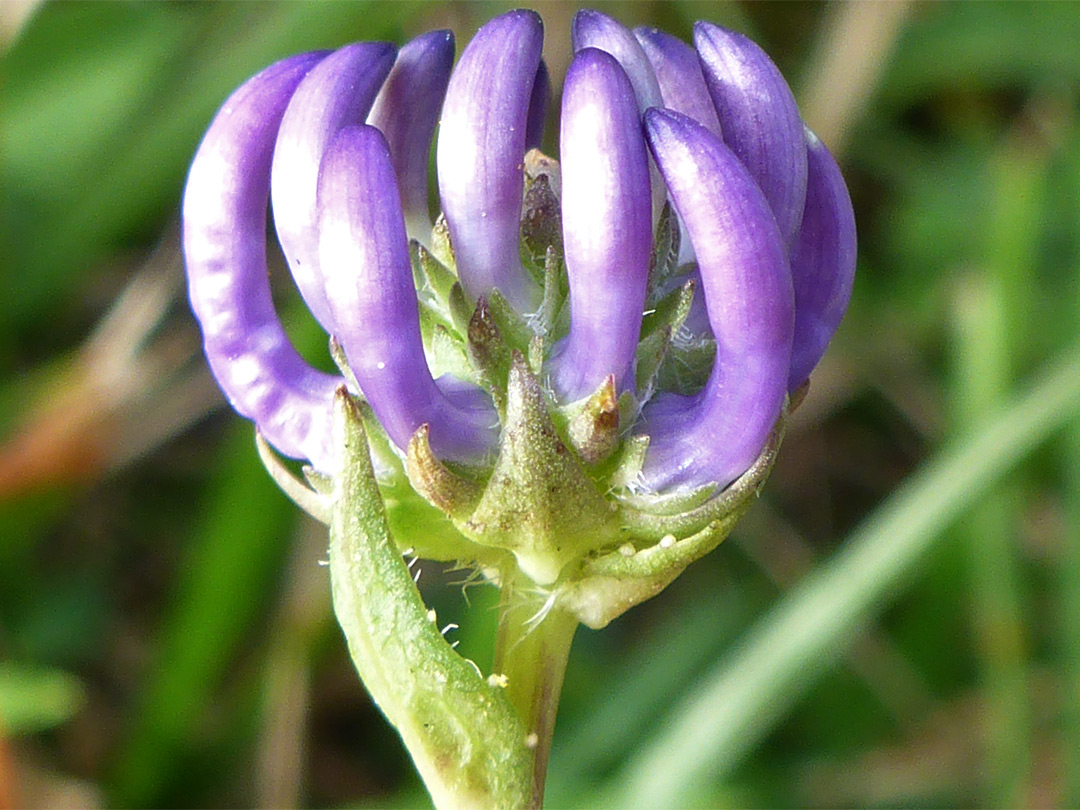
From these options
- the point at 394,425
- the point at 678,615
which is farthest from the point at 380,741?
the point at 394,425

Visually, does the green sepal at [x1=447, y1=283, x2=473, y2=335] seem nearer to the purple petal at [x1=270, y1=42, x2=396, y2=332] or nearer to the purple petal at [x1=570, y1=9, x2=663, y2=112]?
the purple petal at [x1=270, y1=42, x2=396, y2=332]

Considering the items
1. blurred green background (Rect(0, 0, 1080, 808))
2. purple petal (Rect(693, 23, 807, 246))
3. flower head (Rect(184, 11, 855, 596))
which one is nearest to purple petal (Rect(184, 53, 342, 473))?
flower head (Rect(184, 11, 855, 596))

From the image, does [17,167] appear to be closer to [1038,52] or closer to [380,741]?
[380,741]

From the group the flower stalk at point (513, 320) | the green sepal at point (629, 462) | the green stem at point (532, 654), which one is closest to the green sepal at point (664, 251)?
the flower stalk at point (513, 320)

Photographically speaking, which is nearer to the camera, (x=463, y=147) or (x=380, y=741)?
(x=463, y=147)

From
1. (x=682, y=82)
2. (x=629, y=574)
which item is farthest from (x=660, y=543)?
(x=682, y=82)
